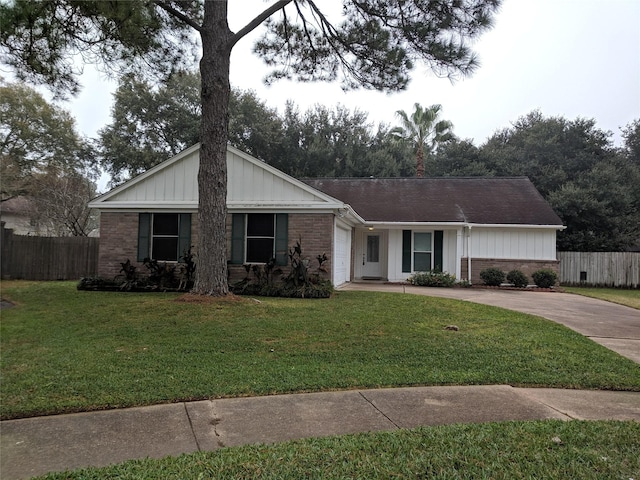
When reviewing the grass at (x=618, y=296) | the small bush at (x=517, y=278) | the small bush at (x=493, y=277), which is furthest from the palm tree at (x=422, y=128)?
the grass at (x=618, y=296)

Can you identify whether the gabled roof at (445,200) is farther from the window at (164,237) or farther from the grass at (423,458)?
the grass at (423,458)

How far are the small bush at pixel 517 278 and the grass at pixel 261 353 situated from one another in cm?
740

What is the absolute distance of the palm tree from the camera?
26328 mm

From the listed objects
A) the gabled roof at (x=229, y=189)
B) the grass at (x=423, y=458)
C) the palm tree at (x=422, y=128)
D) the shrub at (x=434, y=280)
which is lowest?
the grass at (x=423, y=458)

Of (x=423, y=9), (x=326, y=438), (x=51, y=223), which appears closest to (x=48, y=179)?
(x=51, y=223)

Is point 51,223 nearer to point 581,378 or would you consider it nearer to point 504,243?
point 504,243

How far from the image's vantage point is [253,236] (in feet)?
42.5

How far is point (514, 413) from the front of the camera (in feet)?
12.0

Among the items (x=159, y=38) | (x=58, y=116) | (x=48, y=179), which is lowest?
(x=48, y=179)

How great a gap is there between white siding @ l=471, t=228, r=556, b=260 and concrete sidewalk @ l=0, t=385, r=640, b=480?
42.2 feet

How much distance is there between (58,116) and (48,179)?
4.21m

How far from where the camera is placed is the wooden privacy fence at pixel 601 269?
1861 centimetres

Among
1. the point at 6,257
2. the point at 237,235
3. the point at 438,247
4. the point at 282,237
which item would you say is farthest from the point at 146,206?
the point at 438,247

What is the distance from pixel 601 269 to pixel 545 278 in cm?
571
